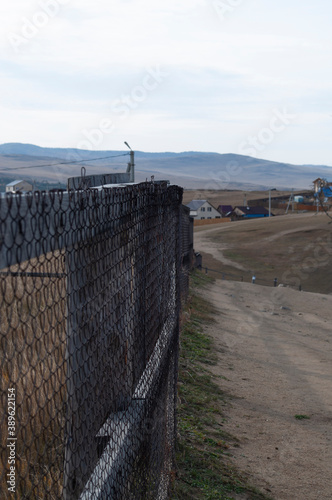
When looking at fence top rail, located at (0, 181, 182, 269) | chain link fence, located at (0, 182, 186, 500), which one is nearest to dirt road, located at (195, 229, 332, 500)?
chain link fence, located at (0, 182, 186, 500)

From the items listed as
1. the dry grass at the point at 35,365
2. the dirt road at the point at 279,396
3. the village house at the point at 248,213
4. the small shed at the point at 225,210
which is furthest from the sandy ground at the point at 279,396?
the small shed at the point at 225,210

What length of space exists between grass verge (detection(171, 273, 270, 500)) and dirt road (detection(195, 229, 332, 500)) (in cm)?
21

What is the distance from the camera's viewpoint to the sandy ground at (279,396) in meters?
6.21

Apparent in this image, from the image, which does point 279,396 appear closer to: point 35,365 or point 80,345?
point 80,345

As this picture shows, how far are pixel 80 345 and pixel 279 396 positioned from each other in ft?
24.4

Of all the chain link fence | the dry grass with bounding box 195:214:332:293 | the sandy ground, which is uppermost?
the chain link fence

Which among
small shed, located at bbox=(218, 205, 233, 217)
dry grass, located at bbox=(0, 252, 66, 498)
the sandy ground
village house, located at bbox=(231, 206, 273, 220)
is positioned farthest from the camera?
small shed, located at bbox=(218, 205, 233, 217)

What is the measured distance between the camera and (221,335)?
13.8 m

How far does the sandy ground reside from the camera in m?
6.21

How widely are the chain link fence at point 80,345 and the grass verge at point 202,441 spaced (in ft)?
4.40

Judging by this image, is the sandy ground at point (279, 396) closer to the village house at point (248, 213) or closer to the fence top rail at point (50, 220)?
the fence top rail at point (50, 220)

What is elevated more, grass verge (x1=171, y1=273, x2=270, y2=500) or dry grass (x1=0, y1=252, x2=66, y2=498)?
dry grass (x1=0, y1=252, x2=66, y2=498)

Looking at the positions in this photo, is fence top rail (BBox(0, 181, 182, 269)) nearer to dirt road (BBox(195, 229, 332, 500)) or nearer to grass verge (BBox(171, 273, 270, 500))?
grass verge (BBox(171, 273, 270, 500))

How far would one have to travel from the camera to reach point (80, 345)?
7.34 feet
